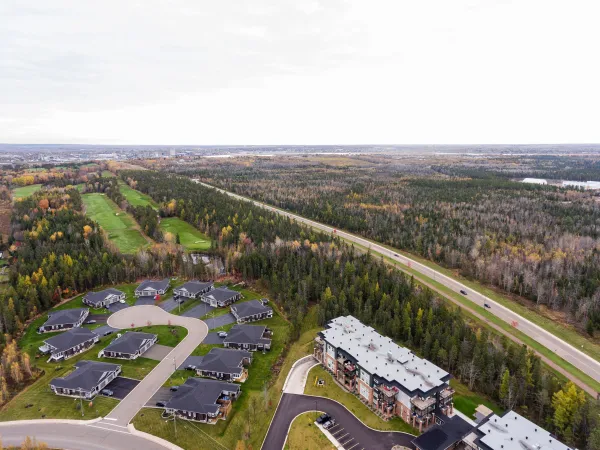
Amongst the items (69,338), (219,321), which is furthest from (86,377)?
(219,321)

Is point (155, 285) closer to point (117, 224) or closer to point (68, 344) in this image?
point (68, 344)

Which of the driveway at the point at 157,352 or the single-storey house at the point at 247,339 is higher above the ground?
the single-storey house at the point at 247,339

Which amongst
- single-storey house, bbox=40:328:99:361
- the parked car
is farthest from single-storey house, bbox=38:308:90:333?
the parked car

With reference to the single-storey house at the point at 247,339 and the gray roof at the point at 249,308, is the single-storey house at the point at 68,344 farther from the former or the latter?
the gray roof at the point at 249,308

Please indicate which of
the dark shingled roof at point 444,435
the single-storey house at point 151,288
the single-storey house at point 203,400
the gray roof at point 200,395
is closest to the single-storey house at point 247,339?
the gray roof at point 200,395

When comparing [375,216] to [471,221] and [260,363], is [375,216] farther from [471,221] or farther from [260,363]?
[260,363]

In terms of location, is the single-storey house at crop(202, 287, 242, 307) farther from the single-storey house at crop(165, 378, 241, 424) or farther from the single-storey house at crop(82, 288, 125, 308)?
the single-storey house at crop(165, 378, 241, 424)
